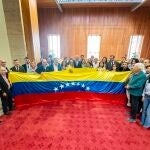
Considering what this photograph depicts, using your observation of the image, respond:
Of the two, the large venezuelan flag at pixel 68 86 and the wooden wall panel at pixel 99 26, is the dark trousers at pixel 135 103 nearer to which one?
the large venezuelan flag at pixel 68 86

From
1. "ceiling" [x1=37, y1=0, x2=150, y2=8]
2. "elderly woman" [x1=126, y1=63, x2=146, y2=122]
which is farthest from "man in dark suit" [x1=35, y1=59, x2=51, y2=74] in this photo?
"ceiling" [x1=37, y1=0, x2=150, y2=8]

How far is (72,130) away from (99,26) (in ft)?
25.2

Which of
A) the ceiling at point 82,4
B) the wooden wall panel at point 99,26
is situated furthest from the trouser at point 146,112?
the wooden wall panel at point 99,26

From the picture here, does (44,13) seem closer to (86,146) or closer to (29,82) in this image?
(29,82)

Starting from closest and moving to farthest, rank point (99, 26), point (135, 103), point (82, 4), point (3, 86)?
1. point (135, 103)
2. point (3, 86)
3. point (82, 4)
4. point (99, 26)

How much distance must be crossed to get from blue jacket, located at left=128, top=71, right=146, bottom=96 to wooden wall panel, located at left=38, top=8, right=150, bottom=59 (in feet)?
21.6

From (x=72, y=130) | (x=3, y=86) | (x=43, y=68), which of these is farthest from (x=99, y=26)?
(x=72, y=130)

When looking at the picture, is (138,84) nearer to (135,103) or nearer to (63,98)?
(135,103)

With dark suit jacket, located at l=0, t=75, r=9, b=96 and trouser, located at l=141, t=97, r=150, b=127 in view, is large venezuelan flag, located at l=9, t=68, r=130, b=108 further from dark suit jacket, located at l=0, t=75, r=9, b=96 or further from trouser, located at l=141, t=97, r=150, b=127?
trouser, located at l=141, t=97, r=150, b=127

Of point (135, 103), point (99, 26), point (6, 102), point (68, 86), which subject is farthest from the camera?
point (99, 26)

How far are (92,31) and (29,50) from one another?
4.79 meters

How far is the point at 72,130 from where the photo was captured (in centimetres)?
303

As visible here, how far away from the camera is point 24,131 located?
2.97 meters

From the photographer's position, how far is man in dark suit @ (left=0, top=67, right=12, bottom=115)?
A: 11.2 ft
